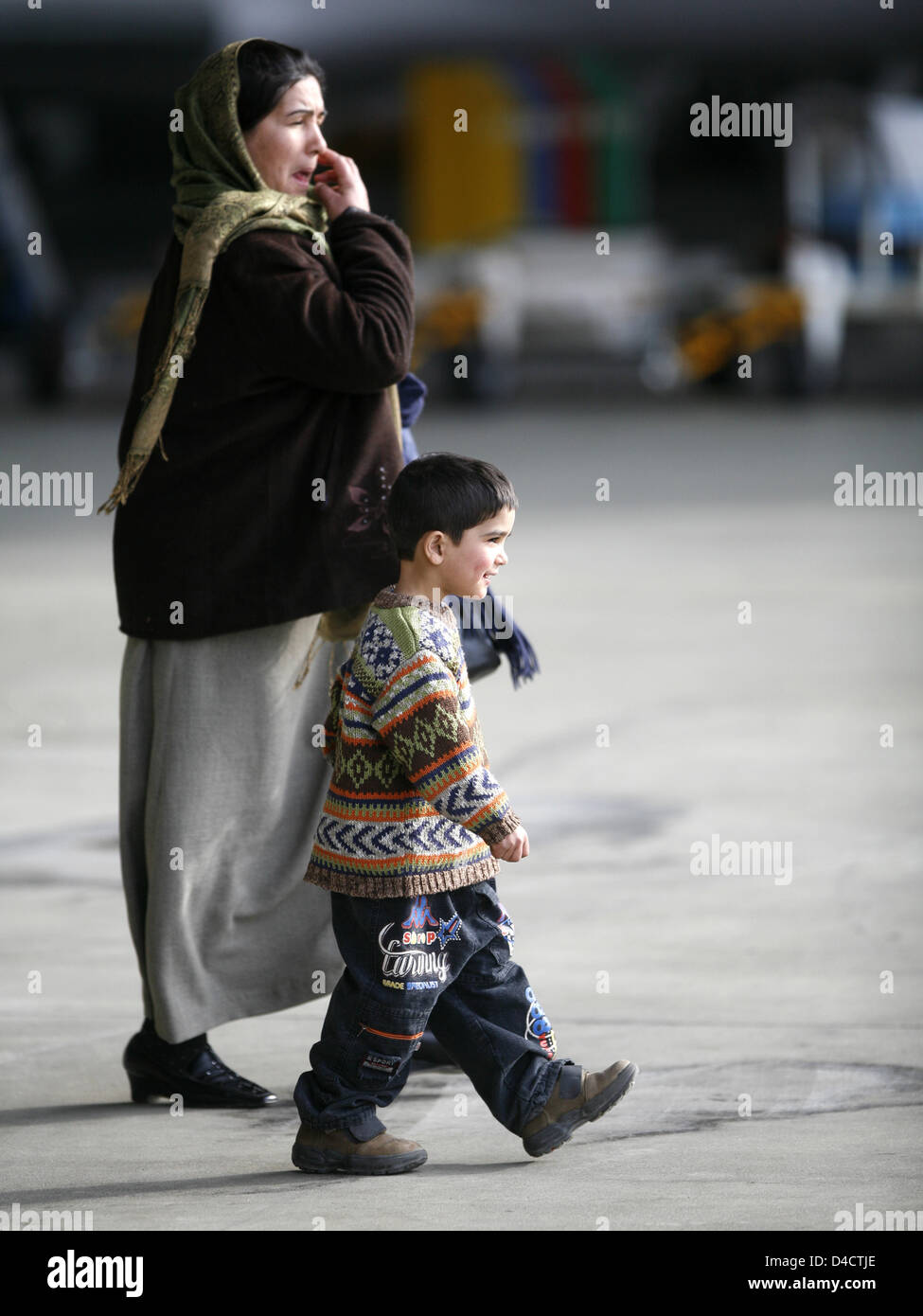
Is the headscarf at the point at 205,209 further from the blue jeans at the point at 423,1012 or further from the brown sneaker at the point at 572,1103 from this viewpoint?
the brown sneaker at the point at 572,1103

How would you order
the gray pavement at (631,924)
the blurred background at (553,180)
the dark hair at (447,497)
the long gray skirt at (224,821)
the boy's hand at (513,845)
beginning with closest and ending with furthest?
the boy's hand at (513,845) → the dark hair at (447,497) → the gray pavement at (631,924) → the long gray skirt at (224,821) → the blurred background at (553,180)

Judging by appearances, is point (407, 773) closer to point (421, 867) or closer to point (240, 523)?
point (421, 867)

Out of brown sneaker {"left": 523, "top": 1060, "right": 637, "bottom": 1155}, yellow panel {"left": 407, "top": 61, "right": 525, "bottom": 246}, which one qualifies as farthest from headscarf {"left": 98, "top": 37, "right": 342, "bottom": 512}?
yellow panel {"left": 407, "top": 61, "right": 525, "bottom": 246}

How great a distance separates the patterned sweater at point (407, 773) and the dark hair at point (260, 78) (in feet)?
3.08

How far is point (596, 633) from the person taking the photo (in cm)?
865

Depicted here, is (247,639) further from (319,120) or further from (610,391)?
(610,391)

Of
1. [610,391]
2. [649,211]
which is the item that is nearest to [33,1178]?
[610,391]

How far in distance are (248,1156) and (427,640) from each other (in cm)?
98

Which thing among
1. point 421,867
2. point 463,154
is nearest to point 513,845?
point 421,867

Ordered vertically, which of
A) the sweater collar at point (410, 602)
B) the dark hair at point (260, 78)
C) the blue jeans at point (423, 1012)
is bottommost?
the blue jeans at point (423, 1012)

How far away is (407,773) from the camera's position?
124 inches

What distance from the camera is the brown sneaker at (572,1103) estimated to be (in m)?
3.33

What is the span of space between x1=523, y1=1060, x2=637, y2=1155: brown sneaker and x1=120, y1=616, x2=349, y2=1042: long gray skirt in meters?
0.58

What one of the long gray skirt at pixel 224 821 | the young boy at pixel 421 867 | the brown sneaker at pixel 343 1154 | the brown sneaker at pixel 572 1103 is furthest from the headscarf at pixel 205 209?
the brown sneaker at pixel 572 1103
